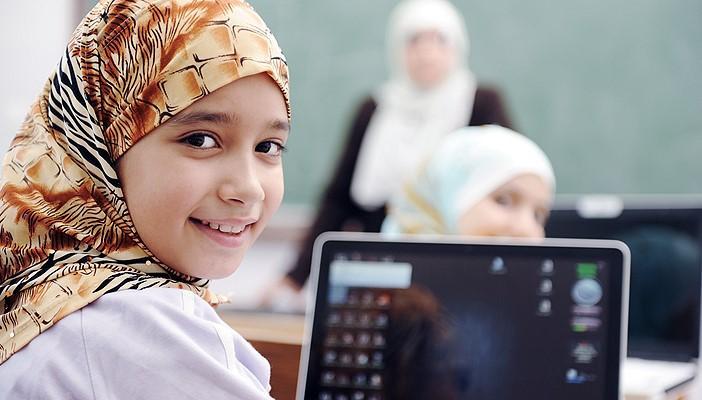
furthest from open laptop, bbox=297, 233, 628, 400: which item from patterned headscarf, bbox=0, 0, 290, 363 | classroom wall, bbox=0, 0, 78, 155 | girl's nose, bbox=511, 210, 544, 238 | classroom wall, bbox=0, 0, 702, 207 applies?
classroom wall, bbox=0, 0, 702, 207

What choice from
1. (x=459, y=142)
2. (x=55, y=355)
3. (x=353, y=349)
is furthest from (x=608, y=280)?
(x=459, y=142)

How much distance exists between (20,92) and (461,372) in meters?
2.09

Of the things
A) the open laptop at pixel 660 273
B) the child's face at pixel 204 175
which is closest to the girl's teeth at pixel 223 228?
the child's face at pixel 204 175

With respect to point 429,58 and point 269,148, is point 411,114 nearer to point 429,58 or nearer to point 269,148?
point 429,58

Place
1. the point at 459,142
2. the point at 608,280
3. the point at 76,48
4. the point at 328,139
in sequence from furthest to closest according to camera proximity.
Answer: the point at 328,139, the point at 459,142, the point at 608,280, the point at 76,48

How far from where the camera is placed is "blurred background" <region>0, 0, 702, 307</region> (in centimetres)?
279

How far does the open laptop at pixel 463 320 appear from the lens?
2.87 ft

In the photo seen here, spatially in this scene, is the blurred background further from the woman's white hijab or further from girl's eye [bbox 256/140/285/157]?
girl's eye [bbox 256/140/285/157]

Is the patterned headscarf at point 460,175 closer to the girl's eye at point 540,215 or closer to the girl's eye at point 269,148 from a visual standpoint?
the girl's eye at point 540,215

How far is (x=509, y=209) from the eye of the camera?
1394 millimetres

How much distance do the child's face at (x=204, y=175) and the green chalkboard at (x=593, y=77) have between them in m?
2.35

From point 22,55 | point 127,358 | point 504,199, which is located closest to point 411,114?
point 22,55

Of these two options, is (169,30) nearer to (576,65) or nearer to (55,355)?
(55,355)

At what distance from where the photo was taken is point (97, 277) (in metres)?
0.65
